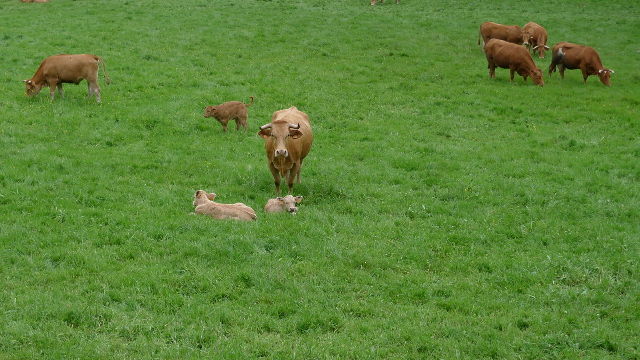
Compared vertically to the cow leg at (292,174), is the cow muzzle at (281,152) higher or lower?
higher

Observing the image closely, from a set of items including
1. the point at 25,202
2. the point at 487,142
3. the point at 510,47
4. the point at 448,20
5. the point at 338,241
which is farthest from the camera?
the point at 448,20

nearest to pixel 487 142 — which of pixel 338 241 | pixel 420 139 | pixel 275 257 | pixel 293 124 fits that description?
pixel 420 139

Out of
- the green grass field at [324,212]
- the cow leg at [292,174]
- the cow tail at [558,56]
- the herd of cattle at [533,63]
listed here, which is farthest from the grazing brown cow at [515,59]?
the cow leg at [292,174]

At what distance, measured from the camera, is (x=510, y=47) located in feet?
89.6

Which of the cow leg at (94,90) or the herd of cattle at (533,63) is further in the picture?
the herd of cattle at (533,63)

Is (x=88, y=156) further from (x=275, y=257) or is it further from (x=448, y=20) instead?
(x=448, y=20)

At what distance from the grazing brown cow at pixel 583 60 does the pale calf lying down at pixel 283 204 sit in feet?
56.5

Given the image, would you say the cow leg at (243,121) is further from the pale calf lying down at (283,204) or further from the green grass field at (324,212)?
the pale calf lying down at (283,204)

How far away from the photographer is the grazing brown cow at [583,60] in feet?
90.4

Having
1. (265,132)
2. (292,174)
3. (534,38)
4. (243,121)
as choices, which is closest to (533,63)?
(534,38)

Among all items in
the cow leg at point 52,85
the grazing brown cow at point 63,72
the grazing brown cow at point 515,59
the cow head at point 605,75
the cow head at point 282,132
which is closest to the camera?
the cow head at point 282,132

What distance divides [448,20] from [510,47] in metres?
12.1

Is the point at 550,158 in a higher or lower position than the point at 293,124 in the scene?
lower

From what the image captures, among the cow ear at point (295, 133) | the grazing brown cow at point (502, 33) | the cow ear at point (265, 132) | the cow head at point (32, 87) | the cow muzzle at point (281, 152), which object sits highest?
the cow ear at point (295, 133)
